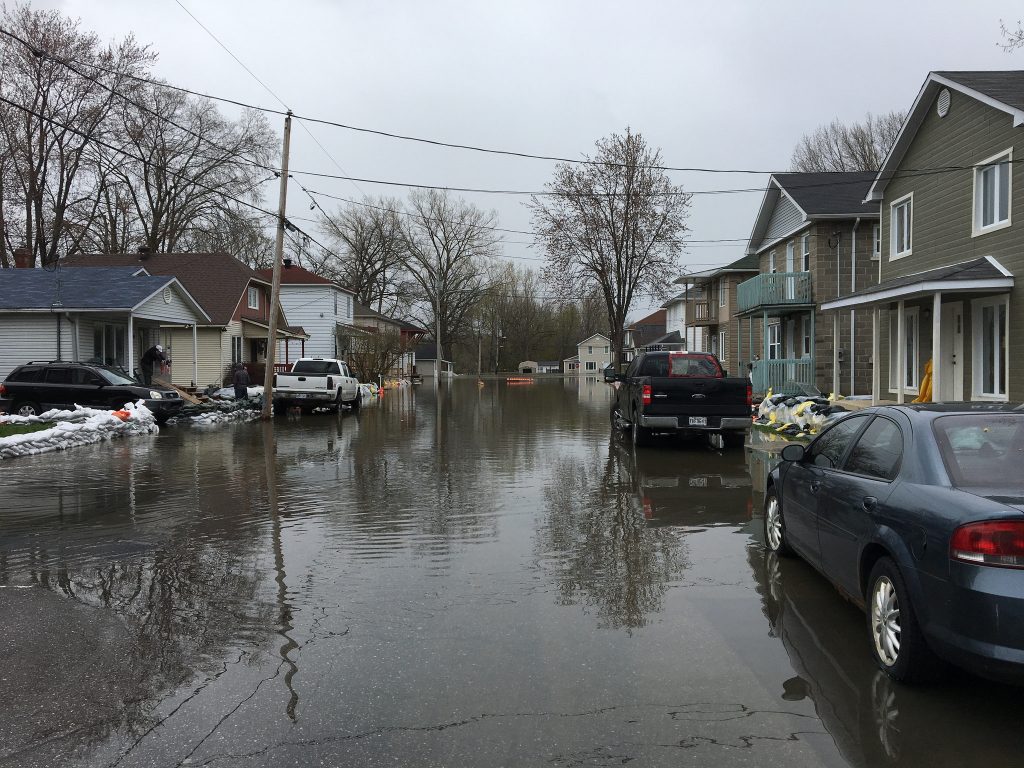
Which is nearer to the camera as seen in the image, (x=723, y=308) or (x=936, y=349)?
(x=936, y=349)

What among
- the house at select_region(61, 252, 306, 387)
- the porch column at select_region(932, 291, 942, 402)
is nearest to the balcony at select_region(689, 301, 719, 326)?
the house at select_region(61, 252, 306, 387)

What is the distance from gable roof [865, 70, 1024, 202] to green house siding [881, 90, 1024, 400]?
0.59 ft

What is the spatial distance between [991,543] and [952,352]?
1727 centimetres

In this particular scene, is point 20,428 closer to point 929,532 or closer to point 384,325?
point 929,532

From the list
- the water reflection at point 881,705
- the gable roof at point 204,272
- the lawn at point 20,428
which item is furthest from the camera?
the gable roof at point 204,272

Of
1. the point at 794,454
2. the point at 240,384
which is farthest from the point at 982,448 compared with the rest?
the point at 240,384

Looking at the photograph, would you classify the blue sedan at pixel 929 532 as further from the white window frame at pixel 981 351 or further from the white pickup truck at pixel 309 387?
the white pickup truck at pixel 309 387

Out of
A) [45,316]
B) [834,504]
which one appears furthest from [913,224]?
[45,316]

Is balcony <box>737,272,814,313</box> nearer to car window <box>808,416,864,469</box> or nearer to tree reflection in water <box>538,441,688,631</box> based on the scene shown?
tree reflection in water <box>538,441,688,631</box>

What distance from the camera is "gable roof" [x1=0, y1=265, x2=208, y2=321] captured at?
25500 mm

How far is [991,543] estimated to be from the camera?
3.96 metres

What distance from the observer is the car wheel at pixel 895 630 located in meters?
4.35

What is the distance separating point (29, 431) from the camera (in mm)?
17234

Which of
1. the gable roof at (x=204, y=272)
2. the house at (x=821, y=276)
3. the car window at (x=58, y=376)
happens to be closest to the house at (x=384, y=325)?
the gable roof at (x=204, y=272)
